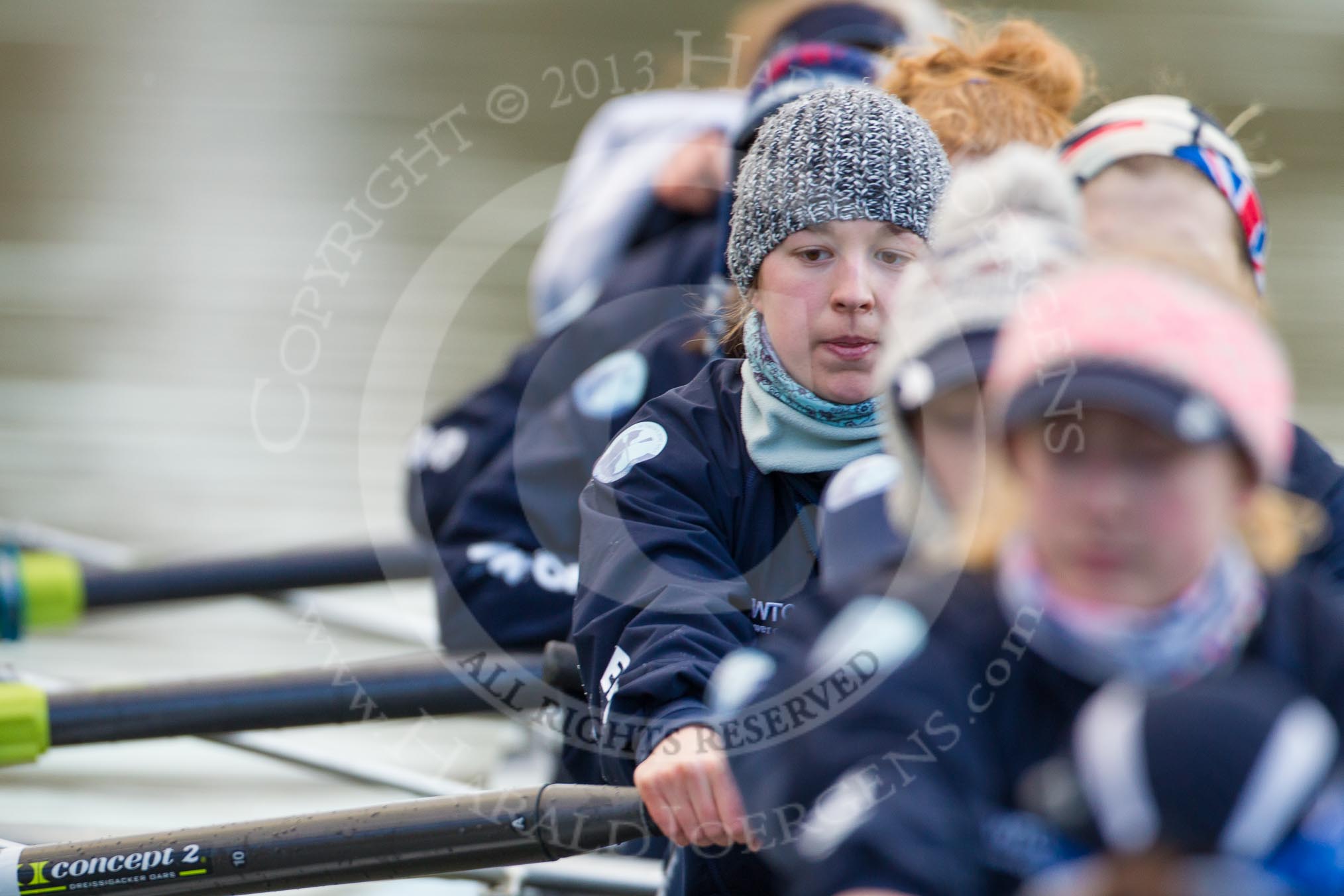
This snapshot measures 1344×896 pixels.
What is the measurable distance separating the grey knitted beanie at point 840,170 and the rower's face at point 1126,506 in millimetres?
467

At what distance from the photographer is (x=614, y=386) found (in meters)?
1.67

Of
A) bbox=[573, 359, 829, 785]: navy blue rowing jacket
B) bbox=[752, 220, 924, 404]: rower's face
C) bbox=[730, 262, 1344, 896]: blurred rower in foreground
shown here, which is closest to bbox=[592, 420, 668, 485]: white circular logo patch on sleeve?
bbox=[573, 359, 829, 785]: navy blue rowing jacket

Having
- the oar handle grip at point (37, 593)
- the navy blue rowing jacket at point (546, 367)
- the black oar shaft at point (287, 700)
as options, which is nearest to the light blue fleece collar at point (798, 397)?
the black oar shaft at point (287, 700)

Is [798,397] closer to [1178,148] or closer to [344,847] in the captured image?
[1178,148]

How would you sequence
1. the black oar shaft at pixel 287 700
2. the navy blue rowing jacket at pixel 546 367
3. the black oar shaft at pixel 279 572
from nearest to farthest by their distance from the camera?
the black oar shaft at pixel 287 700, the navy blue rowing jacket at pixel 546 367, the black oar shaft at pixel 279 572

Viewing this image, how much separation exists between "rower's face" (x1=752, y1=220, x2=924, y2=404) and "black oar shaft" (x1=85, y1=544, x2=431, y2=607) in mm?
1134

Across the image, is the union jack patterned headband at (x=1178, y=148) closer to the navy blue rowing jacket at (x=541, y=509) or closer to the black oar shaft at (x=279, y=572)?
the navy blue rowing jacket at (x=541, y=509)

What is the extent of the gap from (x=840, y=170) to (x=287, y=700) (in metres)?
0.77

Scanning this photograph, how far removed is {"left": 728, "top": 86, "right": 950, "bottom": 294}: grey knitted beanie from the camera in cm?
118

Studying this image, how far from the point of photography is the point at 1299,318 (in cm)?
384

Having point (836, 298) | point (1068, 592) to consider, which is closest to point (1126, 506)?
point (1068, 592)

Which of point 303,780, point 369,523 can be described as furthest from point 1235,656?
point 369,523

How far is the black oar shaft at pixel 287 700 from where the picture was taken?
1631 millimetres

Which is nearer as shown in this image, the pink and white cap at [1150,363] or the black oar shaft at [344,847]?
the pink and white cap at [1150,363]
